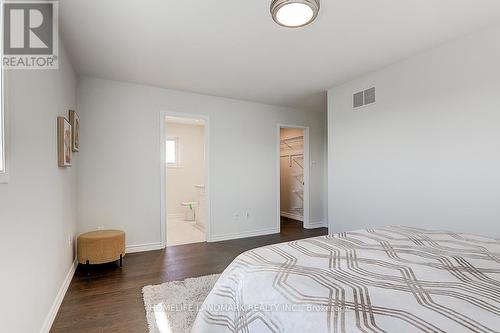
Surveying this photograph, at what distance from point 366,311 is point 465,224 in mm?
2479

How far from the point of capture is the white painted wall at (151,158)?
3643 mm

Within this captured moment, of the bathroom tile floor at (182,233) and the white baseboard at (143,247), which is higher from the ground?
the white baseboard at (143,247)

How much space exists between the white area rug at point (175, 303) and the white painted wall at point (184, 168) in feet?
13.2

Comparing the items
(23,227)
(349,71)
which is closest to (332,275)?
(23,227)

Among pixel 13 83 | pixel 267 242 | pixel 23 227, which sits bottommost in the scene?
pixel 267 242

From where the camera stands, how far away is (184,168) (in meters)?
6.76

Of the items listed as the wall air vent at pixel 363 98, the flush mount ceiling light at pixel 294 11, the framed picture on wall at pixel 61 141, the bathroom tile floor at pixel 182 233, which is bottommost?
the bathroom tile floor at pixel 182 233

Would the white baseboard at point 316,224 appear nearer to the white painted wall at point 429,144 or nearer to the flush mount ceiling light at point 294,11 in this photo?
the white painted wall at point 429,144

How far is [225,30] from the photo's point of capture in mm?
2420

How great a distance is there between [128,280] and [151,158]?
1.80 meters

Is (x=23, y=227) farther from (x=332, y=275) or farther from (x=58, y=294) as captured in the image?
(x=332, y=275)

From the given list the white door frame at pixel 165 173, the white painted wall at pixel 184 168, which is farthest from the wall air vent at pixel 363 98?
the white painted wall at pixel 184 168

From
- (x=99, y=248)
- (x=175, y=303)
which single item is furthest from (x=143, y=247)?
(x=175, y=303)

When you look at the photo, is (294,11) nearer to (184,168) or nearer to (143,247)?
(143,247)
